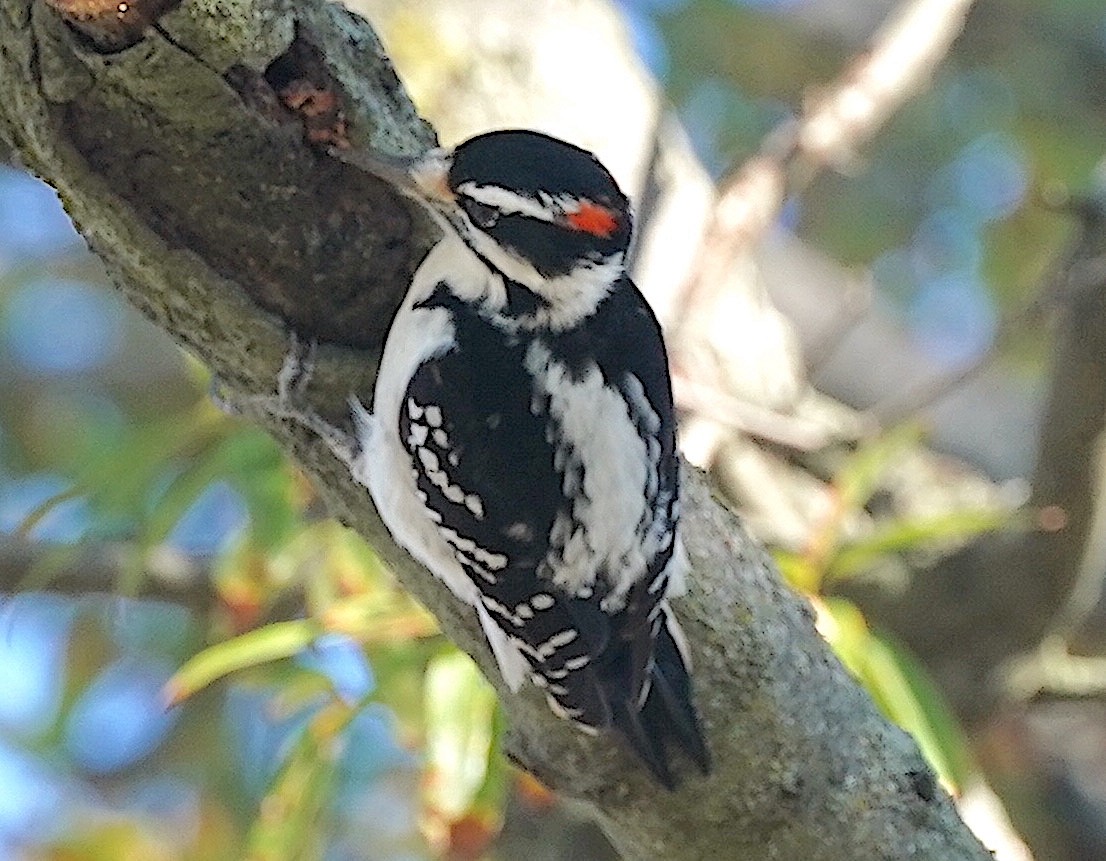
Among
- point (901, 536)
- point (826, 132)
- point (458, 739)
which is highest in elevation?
point (826, 132)

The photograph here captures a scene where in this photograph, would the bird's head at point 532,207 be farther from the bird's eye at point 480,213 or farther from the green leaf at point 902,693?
the green leaf at point 902,693

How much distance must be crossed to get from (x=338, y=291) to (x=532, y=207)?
0.26 metres

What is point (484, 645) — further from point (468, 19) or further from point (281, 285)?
point (468, 19)

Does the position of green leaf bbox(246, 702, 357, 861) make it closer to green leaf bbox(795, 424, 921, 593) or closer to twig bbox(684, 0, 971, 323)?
green leaf bbox(795, 424, 921, 593)

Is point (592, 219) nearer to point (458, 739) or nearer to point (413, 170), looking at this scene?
point (413, 170)

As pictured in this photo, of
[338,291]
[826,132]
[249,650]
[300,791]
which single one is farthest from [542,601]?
[826,132]

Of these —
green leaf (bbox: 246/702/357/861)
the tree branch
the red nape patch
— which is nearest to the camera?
the tree branch

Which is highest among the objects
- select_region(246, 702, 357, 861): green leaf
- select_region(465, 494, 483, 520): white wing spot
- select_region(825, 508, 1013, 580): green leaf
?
select_region(465, 494, 483, 520): white wing spot

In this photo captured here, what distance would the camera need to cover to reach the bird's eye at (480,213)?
1872 mm

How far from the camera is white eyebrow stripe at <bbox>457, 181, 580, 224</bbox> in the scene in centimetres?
188

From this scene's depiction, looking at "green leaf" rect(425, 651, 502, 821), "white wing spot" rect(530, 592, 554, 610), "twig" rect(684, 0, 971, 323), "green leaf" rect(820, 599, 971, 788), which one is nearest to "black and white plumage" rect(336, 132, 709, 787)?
"white wing spot" rect(530, 592, 554, 610)

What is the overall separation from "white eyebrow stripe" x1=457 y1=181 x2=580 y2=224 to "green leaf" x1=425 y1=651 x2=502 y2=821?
0.71 m

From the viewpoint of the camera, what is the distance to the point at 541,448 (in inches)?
75.2

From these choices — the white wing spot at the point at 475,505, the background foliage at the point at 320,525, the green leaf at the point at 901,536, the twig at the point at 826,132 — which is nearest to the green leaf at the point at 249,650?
the background foliage at the point at 320,525
